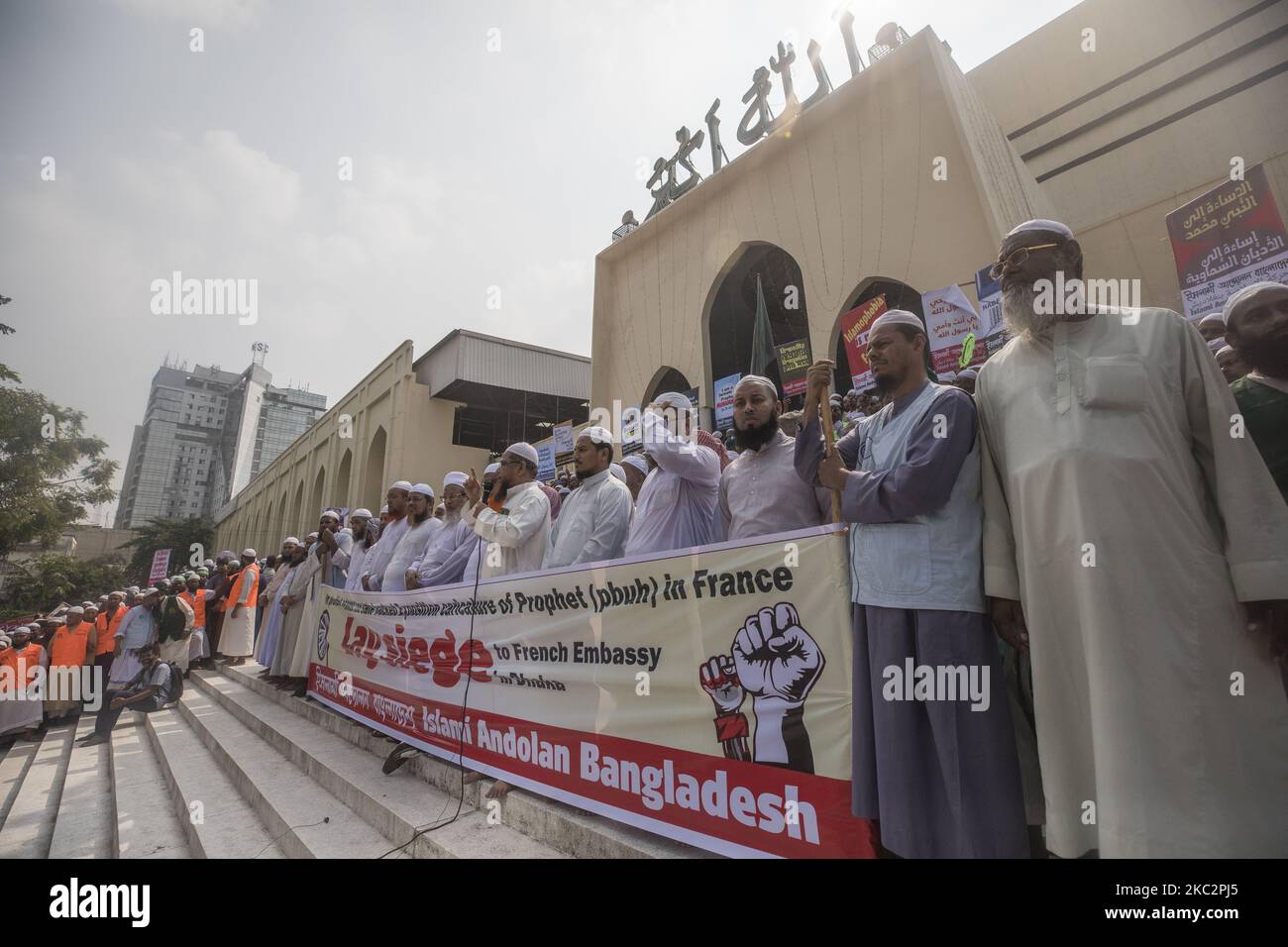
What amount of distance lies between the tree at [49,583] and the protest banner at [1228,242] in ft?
114

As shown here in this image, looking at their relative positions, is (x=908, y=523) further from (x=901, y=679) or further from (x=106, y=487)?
(x=106, y=487)

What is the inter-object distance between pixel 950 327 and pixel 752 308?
5.29 meters

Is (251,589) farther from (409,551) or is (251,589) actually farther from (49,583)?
(49,583)

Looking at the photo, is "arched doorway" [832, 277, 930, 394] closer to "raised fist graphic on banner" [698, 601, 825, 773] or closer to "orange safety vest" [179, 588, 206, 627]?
"raised fist graphic on banner" [698, 601, 825, 773]

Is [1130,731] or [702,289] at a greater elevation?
[702,289]

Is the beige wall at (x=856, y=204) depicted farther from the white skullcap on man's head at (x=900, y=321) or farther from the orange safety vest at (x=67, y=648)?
the orange safety vest at (x=67, y=648)

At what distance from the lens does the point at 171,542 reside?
4041cm

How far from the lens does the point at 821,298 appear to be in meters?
8.35

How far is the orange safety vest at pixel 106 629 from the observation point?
9070 mm

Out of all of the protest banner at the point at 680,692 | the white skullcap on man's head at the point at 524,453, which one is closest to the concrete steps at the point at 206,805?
the protest banner at the point at 680,692

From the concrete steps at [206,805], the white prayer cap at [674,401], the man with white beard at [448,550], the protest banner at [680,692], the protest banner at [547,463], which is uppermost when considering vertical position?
the protest banner at [547,463]

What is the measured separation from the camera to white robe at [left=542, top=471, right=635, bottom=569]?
11.1 feet

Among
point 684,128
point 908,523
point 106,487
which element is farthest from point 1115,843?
point 106,487

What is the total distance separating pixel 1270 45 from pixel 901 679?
35.2 ft
